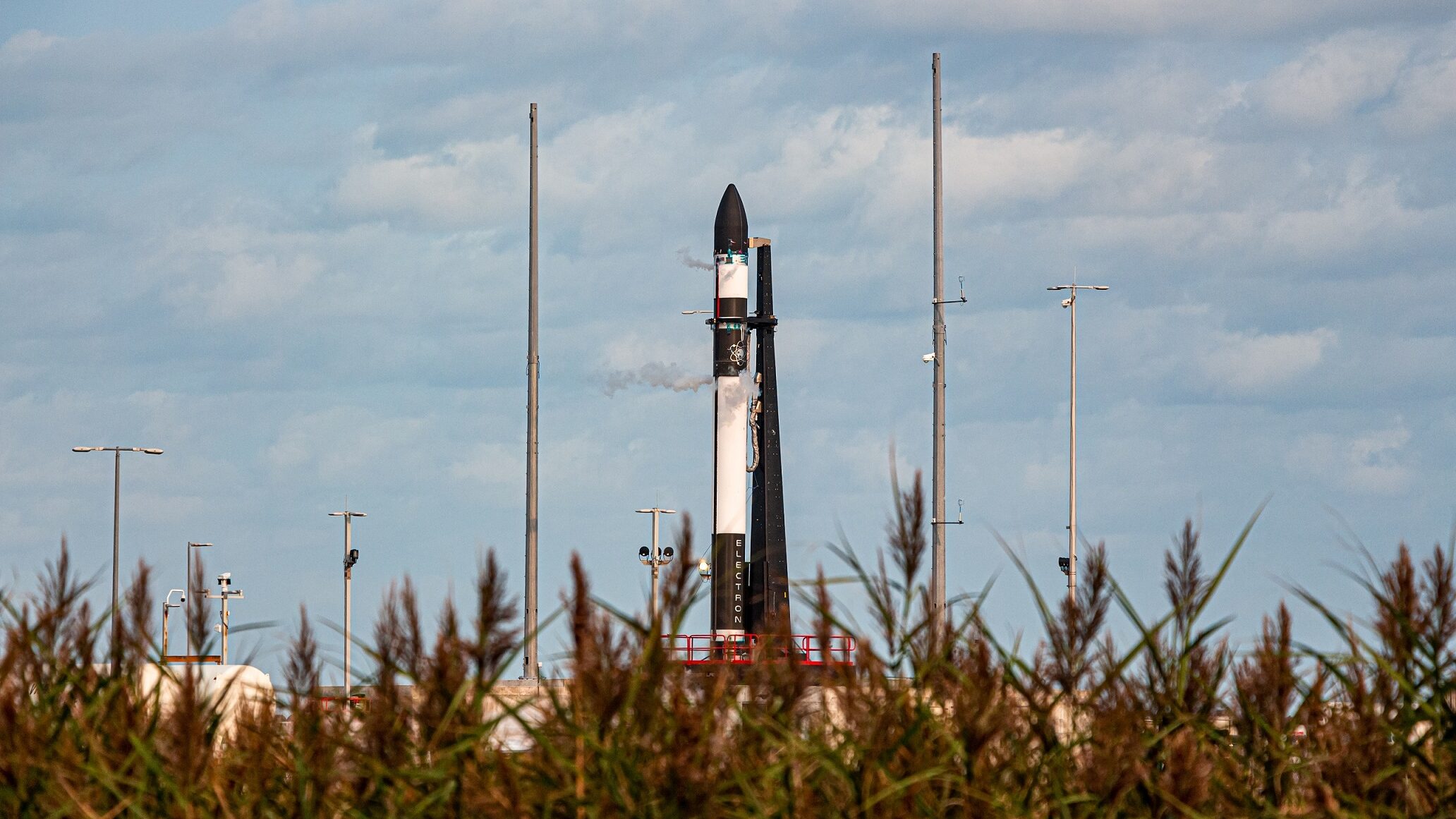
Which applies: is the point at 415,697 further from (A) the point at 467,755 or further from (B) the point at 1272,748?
(B) the point at 1272,748

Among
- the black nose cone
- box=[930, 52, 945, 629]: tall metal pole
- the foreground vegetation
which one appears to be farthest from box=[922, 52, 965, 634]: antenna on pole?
the foreground vegetation

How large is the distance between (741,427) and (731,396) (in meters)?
0.73

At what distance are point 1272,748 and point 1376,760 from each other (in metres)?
0.46

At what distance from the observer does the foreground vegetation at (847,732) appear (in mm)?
4992

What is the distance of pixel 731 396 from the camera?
3981cm

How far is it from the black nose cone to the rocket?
0.02m

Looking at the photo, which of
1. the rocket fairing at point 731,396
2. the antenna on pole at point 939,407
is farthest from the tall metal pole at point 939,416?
the rocket fairing at point 731,396

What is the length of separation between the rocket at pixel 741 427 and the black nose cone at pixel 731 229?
0.02 m

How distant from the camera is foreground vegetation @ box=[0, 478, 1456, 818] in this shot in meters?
4.99

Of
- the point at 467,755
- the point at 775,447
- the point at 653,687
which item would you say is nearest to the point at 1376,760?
the point at 653,687

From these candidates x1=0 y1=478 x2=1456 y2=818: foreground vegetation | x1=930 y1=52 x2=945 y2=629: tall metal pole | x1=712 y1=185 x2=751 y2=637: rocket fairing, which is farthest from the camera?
x1=712 y1=185 x2=751 y2=637: rocket fairing

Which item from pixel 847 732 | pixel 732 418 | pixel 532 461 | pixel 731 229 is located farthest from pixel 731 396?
pixel 847 732

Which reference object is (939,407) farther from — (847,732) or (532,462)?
(847,732)

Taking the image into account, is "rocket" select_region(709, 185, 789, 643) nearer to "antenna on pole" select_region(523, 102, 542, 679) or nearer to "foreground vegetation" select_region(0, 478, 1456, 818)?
"antenna on pole" select_region(523, 102, 542, 679)
